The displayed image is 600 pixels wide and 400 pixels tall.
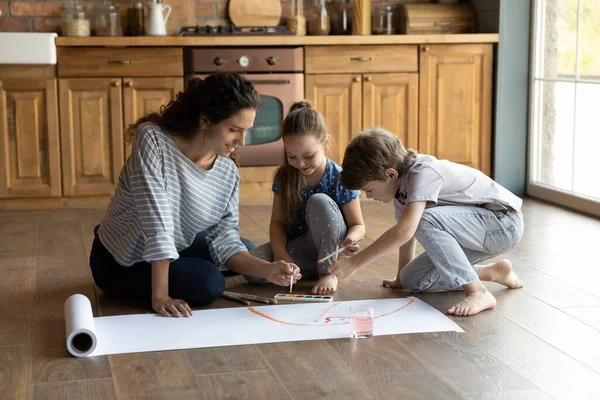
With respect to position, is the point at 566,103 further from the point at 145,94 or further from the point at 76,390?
the point at 76,390

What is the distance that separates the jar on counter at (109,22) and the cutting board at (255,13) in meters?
0.66

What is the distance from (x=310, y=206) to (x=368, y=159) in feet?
1.32

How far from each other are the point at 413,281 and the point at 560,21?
2.39 m

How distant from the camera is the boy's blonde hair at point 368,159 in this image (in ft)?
8.21

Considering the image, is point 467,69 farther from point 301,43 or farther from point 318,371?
point 318,371

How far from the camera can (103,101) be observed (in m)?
4.56

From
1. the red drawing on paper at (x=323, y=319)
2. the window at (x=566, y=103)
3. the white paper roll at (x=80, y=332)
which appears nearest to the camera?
the white paper roll at (x=80, y=332)

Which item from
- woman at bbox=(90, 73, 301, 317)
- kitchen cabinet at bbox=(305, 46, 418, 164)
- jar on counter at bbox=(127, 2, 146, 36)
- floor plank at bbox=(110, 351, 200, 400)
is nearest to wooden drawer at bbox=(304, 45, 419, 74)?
kitchen cabinet at bbox=(305, 46, 418, 164)

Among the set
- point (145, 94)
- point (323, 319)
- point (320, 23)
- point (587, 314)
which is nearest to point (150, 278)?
point (323, 319)

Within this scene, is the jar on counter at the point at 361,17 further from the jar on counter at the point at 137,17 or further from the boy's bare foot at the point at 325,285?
the boy's bare foot at the point at 325,285

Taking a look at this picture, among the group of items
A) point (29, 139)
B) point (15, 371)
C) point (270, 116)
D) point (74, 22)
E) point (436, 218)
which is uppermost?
point (74, 22)

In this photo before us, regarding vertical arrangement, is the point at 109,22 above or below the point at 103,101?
above

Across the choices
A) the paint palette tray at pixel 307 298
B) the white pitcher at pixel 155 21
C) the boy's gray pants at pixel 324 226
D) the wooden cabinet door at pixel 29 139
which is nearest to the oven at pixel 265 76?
the white pitcher at pixel 155 21

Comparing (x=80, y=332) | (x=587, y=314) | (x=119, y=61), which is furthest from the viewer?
(x=119, y=61)
